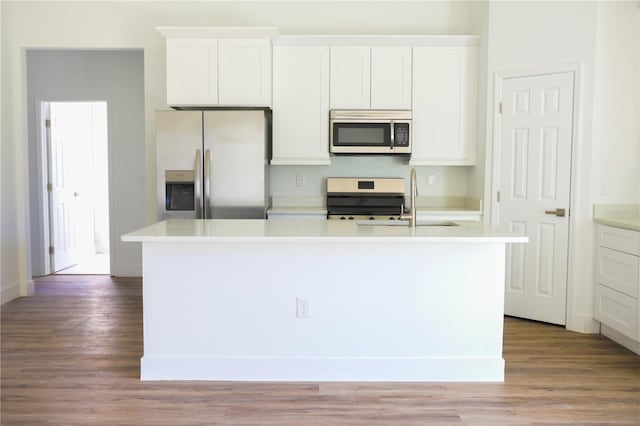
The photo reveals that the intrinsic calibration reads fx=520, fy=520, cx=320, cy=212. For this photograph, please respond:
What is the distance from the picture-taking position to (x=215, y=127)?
13.7ft

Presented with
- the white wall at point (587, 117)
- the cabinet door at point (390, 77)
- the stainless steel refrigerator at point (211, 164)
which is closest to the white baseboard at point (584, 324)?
the white wall at point (587, 117)

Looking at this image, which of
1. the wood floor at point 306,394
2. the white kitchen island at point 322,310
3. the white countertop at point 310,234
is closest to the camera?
the wood floor at point 306,394

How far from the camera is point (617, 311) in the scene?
11.7ft

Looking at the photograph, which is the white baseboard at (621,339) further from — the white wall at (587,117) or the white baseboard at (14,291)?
the white baseboard at (14,291)

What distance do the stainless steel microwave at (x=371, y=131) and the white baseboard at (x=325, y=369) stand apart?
2.14 meters

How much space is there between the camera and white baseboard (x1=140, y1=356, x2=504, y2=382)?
9.57ft

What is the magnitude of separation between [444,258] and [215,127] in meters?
2.21

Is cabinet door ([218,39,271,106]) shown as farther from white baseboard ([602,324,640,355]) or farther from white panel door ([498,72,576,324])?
white baseboard ([602,324,640,355])

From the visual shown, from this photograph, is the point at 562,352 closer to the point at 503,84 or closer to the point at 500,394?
the point at 500,394

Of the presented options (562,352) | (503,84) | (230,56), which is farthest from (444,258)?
(230,56)

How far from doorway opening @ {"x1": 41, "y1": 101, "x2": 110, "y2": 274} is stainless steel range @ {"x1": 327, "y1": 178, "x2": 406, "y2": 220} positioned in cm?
312

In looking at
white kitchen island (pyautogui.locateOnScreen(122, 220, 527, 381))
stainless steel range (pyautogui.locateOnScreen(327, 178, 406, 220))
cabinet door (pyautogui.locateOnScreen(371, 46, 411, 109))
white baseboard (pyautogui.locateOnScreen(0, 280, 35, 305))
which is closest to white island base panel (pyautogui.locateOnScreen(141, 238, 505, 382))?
white kitchen island (pyautogui.locateOnScreen(122, 220, 527, 381))

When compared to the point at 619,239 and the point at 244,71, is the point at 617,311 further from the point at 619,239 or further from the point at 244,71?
the point at 244,71

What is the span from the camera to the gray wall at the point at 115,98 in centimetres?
567
